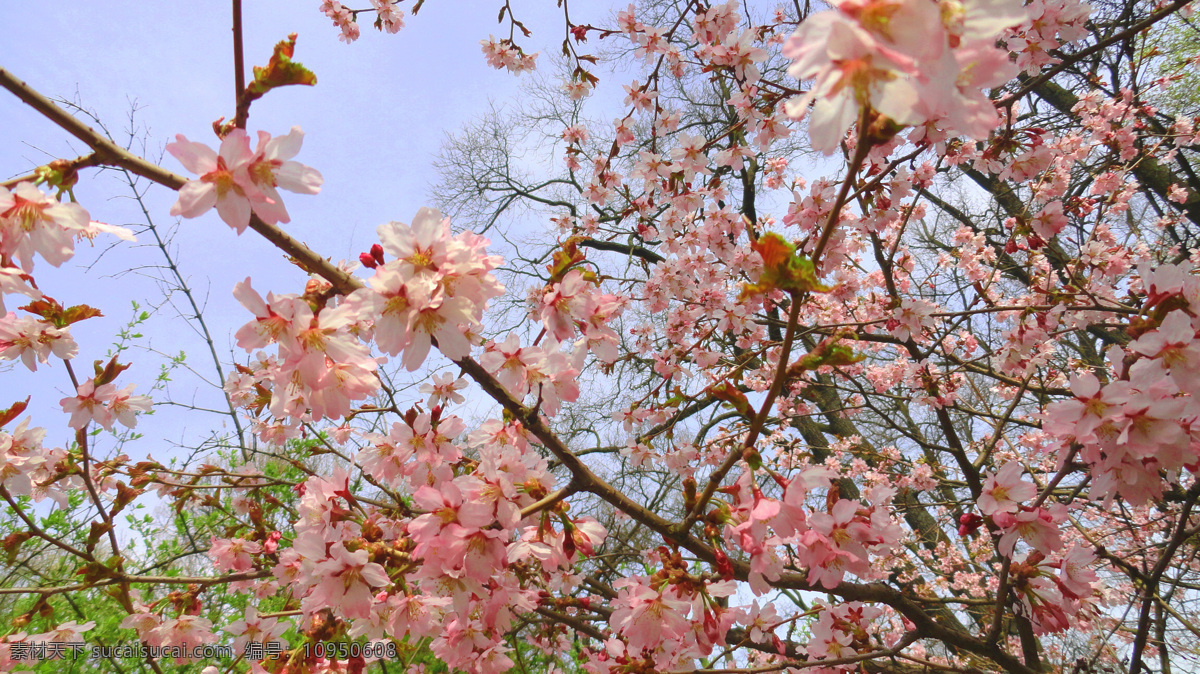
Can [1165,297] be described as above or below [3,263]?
above

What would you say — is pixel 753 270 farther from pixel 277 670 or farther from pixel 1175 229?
pixel 1175 229

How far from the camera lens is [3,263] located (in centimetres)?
105

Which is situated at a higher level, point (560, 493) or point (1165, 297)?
point (1165, 297)

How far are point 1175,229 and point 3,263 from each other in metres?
8.64

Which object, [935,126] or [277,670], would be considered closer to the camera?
[277,670]

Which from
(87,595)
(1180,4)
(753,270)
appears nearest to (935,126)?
(1180,4)

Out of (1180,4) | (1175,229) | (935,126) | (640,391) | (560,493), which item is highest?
(1175,229)

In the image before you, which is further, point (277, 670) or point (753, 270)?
point (753, 270)

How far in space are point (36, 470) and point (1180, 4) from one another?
4050 millimetres

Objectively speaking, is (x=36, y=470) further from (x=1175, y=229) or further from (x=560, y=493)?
(x=1175, y=229)

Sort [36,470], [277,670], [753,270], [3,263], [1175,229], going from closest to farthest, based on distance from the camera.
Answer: [3,263] < [277,670] < [36,470] < [753,270] < [1175,229]

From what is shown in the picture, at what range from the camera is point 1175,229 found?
5684 millimetres

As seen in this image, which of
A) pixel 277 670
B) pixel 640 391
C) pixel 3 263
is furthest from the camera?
pixel 640 391

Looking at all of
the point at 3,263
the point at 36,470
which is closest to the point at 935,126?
the point at 3,263
